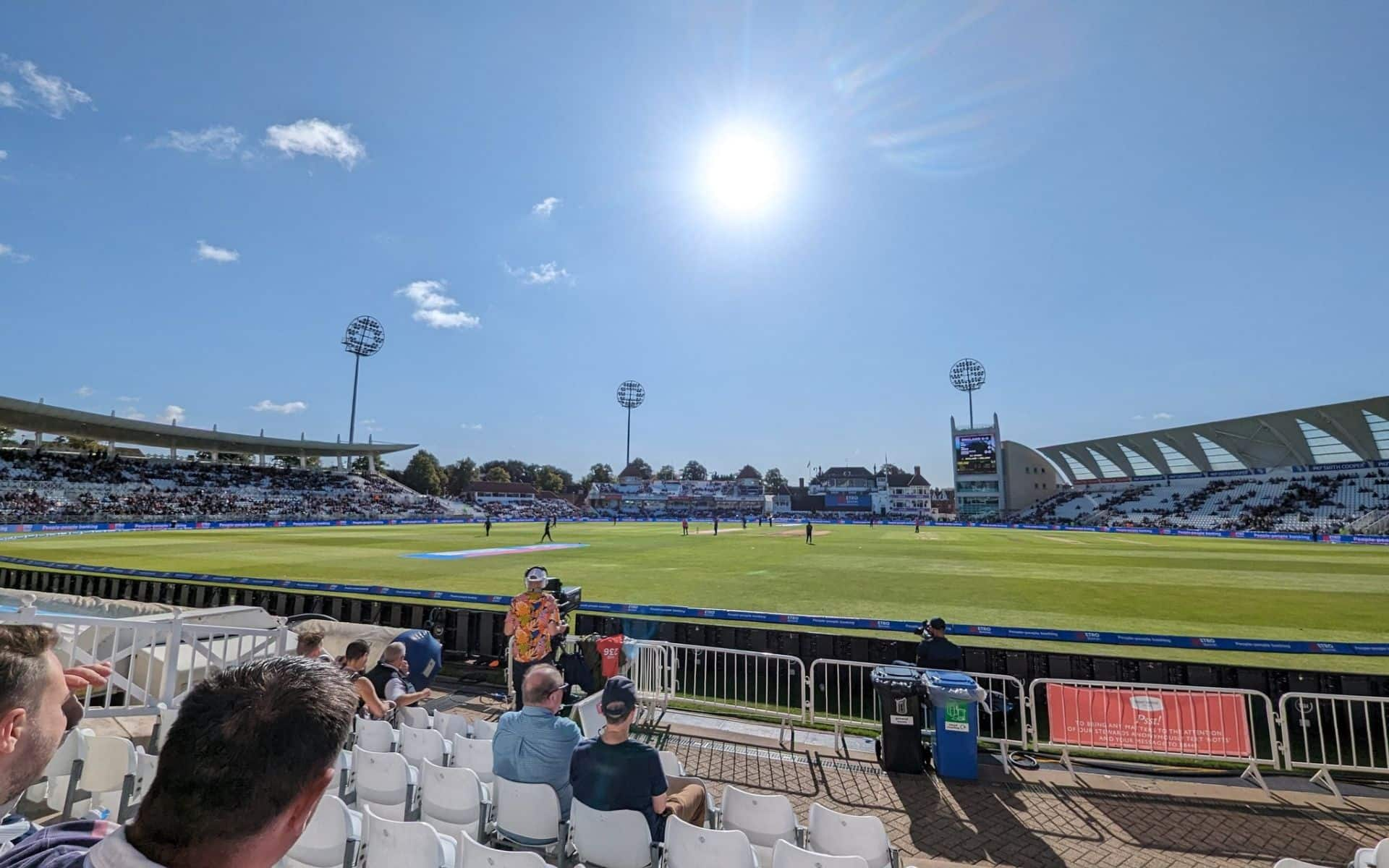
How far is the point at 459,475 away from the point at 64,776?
133 meters

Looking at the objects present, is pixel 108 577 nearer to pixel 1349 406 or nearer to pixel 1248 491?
pixel 1349 406

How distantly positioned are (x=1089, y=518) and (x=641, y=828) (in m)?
82.8

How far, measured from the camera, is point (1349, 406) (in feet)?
174

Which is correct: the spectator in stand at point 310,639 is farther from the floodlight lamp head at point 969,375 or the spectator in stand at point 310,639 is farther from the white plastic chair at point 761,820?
the floodlight lamp head at point 969,375

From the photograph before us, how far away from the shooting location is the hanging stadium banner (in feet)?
22.3

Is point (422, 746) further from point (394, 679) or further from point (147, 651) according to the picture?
point (147, 651)

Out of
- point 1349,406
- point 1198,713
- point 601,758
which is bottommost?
point 1198,713

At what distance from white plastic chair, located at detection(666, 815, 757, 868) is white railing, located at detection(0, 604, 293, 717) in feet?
21.5

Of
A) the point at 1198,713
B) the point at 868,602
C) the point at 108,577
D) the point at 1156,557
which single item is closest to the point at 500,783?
the point at 1198,713

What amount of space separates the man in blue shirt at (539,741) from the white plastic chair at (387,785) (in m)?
0.72

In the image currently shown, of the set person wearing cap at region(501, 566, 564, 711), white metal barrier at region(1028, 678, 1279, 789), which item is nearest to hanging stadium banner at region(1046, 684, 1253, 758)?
white metal barrier at region(1028, 678, 1279, 789)

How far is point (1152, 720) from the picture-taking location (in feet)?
22.8

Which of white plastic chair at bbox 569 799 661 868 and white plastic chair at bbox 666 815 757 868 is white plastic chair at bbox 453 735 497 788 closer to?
white plastic chair at bbox 569 799 661 868

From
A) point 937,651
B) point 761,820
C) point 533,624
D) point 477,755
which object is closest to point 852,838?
point 761,820
